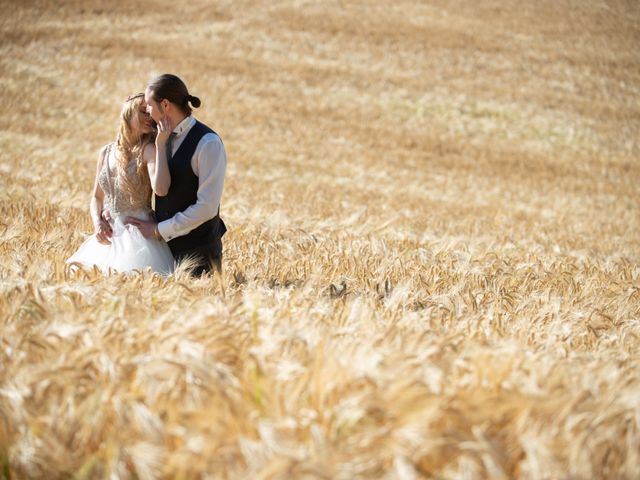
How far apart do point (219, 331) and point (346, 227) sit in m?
6.00

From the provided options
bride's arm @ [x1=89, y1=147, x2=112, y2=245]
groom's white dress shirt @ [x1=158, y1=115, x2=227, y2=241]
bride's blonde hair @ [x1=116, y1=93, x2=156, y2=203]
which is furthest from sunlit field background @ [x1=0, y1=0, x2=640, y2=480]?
bride's blonde hair @ [x1=116, y1=93, x2=156, y2=203]

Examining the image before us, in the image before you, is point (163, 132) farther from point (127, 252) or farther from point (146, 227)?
point (127, 252)

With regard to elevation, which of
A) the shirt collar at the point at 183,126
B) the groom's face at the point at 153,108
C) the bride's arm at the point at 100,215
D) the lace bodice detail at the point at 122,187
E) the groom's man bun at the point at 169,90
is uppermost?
the groom's man bun at the point at 169,90

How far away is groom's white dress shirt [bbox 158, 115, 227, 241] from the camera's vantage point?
11.6 feet

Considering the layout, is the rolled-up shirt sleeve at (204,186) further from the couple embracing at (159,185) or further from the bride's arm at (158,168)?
the bride's arm at (158,168)

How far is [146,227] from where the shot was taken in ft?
12.0

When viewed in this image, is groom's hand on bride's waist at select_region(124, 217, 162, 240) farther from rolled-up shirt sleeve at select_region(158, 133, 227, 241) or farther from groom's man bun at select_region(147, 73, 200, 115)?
groom's man bun at select_region(147, 73, 200, 115)

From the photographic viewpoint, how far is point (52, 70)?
24688 millimetres

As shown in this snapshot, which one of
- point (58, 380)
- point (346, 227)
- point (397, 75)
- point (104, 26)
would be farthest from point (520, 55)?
point (58, 380)

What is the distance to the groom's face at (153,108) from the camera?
11.1ft

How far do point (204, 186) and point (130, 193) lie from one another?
57cm

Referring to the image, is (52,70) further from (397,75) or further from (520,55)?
(520,55)

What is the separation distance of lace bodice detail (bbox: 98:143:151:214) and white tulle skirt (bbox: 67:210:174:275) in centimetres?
7

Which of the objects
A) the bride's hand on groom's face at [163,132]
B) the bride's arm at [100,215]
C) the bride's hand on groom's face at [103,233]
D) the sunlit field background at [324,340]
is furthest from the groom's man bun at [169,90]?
the sunlit field background at [324,340]
